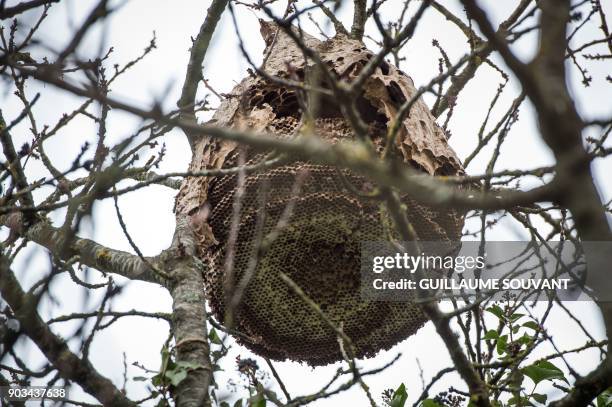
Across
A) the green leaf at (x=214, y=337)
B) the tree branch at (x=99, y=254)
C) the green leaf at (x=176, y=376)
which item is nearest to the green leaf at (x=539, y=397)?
the green leaf at (x=214, y=337)

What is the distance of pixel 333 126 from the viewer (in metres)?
2.58

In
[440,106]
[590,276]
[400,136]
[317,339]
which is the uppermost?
[440,106]

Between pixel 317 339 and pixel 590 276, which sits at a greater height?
pixel 317 339

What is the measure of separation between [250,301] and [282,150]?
1.56 meters

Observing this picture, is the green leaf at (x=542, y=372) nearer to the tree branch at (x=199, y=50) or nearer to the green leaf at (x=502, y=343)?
the green leaf at (x=502, y=343)

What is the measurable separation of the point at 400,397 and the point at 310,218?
750 millimetres

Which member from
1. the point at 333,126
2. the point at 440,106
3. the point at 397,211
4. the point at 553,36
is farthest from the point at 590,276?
the point at 440,106

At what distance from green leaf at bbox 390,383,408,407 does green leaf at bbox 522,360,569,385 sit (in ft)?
1.51

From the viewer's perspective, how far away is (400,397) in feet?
8.12

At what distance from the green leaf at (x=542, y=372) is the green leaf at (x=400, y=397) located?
0.46 meters

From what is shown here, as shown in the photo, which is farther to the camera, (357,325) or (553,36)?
(357,325)

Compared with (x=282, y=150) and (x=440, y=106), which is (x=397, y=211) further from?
(x=440, y=106)

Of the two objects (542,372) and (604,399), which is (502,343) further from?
(604,399)

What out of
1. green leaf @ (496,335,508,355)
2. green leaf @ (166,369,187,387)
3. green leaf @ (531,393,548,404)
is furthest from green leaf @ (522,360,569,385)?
green leaf @ (166,369,187,387)
